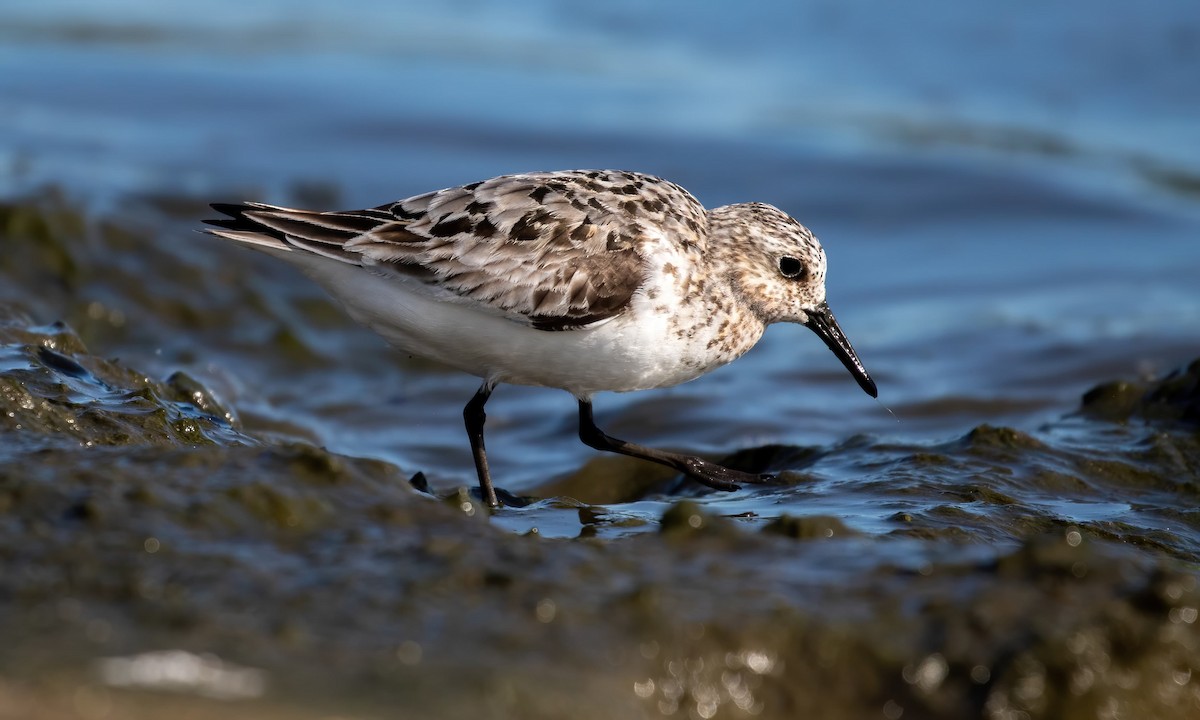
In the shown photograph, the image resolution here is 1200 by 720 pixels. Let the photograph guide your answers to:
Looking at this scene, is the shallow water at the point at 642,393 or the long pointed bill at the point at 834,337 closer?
the shallow water at the point at 642,393

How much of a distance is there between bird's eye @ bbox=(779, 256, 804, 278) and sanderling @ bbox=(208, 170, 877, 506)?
12.0 inches

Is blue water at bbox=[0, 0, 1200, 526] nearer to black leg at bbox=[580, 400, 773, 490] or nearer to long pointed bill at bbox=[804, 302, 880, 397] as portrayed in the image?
black leg at bbox=[580, 400, 773, 490]

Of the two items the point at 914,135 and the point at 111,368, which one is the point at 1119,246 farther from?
the point at 111,368

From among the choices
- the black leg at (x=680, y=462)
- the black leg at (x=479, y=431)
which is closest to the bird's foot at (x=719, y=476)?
the black leg at (x=680, y=462)

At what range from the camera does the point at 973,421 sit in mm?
8750

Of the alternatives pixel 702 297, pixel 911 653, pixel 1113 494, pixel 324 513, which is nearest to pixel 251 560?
pixel 324 513

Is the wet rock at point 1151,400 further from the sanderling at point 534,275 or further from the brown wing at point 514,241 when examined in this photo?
the brown wing at point 514,241

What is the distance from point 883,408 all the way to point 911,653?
17.5ft

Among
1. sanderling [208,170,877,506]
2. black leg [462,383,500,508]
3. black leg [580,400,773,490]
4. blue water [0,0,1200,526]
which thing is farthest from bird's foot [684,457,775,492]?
black leg [462,383,500,508]

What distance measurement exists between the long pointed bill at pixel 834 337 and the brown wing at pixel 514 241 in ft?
3.50

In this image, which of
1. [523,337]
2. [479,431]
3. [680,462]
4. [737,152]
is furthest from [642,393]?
[737,152]

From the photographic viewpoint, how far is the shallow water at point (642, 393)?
3811mm

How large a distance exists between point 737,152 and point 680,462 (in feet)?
24.4

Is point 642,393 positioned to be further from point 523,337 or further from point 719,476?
point 523,337
